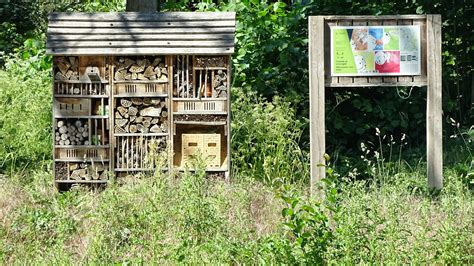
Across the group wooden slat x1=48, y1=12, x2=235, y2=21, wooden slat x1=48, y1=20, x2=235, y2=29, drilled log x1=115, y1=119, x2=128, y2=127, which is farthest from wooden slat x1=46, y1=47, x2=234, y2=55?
drilled log x1=115, y1=119, x2=128, y2=127

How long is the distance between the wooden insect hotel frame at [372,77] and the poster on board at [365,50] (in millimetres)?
49

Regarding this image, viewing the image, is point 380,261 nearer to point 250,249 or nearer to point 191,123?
point 250,249

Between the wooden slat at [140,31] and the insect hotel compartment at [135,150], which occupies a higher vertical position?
the wooden slat at [140,31]

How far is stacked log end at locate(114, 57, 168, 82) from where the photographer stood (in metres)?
9.36

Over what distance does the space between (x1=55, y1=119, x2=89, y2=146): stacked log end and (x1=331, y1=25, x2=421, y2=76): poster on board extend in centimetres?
267

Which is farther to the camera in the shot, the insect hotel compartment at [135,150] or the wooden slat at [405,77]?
the insect hotel compartment at [135,150]

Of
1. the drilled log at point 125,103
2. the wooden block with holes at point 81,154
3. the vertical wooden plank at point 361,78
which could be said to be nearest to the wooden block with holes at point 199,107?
the drilled log at point 125,103

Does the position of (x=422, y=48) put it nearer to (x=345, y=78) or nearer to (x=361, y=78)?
(x=361, y=78)

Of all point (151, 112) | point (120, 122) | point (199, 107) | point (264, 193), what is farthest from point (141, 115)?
A: point (264, 193)

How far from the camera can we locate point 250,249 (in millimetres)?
6668

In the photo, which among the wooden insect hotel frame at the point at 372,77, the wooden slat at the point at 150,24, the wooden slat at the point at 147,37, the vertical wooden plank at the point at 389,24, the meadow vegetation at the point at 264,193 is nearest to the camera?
the meadow vegetation at the point at 264,193

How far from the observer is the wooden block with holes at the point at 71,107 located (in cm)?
935

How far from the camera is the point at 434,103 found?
890 centimetres

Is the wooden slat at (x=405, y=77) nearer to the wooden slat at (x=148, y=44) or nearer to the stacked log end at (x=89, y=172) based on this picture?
the wooden slat at (x=148, y=44)
